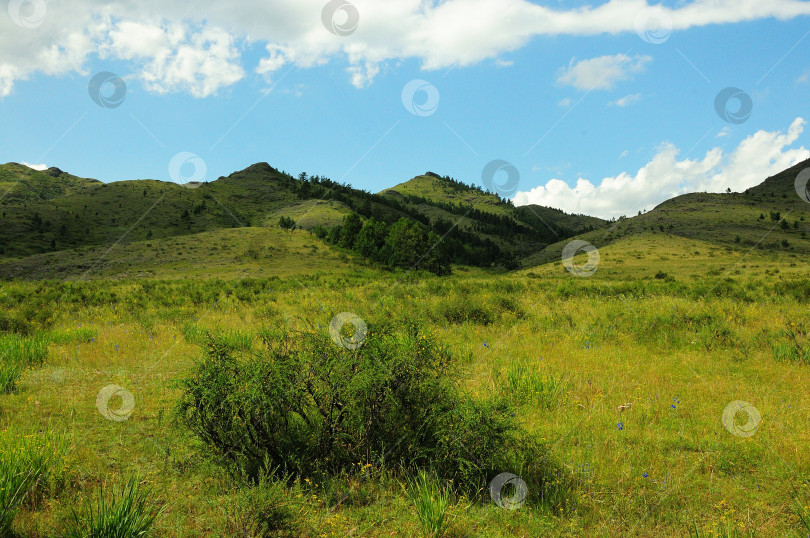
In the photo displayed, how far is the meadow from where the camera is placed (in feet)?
11.3

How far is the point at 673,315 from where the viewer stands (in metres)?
11.0

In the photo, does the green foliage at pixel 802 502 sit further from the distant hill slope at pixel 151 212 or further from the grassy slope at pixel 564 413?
the distant hill slope at pixel 151 212

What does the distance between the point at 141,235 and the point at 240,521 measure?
12590 cm

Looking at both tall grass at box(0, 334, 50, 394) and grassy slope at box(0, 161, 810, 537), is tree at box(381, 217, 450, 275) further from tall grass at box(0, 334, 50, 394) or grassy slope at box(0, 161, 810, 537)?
tall grass at box(0, 334, 50, 394)

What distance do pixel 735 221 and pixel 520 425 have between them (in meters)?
122

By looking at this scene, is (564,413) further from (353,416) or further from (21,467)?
(21,467)

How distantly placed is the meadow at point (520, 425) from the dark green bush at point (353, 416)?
0.48 feet

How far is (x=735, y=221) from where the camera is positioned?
100 metres

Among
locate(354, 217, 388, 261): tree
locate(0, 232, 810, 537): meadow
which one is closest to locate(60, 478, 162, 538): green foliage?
locate(0, 232, 810, 537): meadow

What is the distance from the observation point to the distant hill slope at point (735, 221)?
87375mm

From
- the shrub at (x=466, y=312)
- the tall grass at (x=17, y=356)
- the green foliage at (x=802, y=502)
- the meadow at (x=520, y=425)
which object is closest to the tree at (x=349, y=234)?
the shrub at (x=466, y=312)

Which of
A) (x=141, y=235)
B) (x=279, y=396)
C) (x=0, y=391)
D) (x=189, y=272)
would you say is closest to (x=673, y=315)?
(x=279, y=396)

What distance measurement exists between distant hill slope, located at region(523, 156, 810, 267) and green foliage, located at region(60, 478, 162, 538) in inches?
3937

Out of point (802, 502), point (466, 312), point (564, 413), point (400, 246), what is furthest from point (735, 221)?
point (802, 502)
